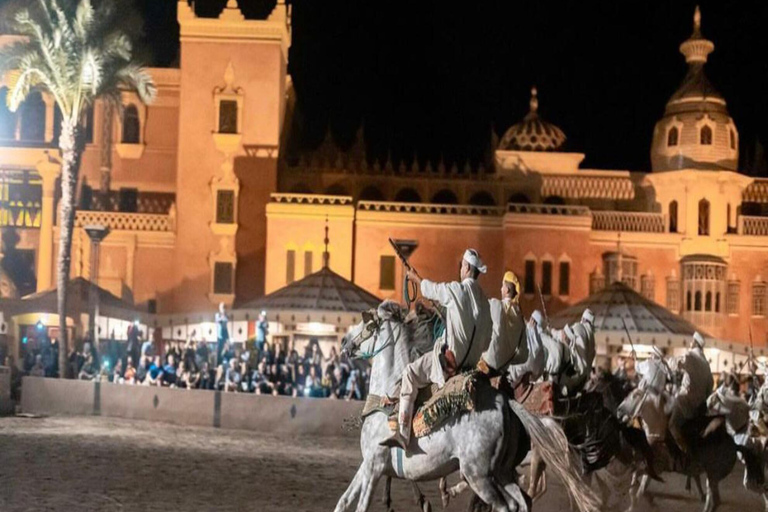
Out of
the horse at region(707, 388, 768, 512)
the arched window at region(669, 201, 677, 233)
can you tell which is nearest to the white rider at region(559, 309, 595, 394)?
the horse at region(707, 388, 768, 512)

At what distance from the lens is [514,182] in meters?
58.0

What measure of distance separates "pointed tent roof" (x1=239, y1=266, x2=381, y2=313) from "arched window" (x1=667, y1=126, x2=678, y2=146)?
73.7 feet

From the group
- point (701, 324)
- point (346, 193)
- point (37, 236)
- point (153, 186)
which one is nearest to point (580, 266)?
point (701, 324)

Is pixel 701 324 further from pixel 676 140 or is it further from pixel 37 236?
pixel 37 236

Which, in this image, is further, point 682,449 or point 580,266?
point 580,266

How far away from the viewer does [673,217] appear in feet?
183

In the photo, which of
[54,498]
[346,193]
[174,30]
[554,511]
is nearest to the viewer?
[54,498]

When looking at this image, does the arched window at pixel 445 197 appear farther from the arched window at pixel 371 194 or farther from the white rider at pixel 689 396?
the white rider at pixel 689 396

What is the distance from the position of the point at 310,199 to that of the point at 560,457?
40.4 m

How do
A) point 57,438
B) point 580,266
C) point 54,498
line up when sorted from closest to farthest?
point 54,498 < point 57,438 < point 580,266

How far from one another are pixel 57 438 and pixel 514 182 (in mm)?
38852

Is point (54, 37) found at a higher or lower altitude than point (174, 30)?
→ lower

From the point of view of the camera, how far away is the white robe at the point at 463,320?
426 inches

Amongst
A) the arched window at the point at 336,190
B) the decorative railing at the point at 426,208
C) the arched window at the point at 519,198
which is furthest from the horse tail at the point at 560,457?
the arched window at the point at 519,198
